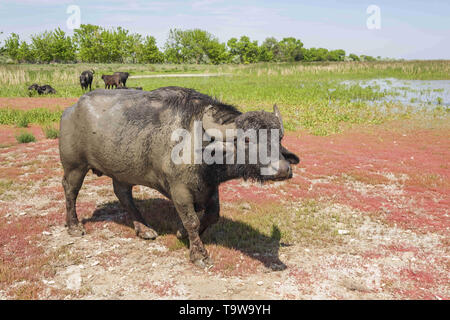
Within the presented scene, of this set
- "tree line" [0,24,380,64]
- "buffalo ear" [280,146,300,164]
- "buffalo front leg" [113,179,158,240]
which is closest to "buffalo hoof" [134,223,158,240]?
"buffalo front leg" [113,179,158,240]

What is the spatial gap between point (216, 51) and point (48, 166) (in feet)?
339

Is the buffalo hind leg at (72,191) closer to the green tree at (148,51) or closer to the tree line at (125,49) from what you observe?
the tree line at (125,49)

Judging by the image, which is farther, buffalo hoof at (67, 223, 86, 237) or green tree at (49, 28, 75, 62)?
green tree at (49, 28, 75, 62)

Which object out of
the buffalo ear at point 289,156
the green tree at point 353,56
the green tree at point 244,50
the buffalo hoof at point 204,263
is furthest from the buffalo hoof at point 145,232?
the green tree at point 353,56

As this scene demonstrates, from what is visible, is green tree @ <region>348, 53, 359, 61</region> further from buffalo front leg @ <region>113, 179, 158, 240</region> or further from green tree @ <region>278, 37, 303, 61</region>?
buffalo front leg @ <region>113, 179, 158, 240</region>

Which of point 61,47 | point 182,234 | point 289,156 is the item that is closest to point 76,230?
point 182,234

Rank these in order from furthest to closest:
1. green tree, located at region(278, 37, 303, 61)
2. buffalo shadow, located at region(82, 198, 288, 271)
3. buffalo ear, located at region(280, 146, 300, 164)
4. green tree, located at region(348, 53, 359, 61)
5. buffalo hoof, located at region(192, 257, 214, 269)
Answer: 1. green tree, located at region(348, 53, 359, 61)
2. green tree, located at region(278, 37, 303, 61)
3. buffalo shadow, located at region(82, 198, 288, 271)
4. buffalo hoof, located at region(192, 257, 214, 269)
5. buffalo ear, located at region(280, 146, 300, 164)

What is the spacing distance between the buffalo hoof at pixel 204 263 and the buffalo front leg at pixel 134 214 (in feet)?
3.87

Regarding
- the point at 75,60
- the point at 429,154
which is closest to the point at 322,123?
the point at 429,154

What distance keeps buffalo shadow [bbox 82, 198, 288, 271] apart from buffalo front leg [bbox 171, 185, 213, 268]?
590mm

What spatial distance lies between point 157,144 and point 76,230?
7.83 feet

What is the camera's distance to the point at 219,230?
5754mm

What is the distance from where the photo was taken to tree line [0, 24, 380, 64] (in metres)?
81.9

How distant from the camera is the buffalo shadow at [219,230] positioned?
4994 mm
